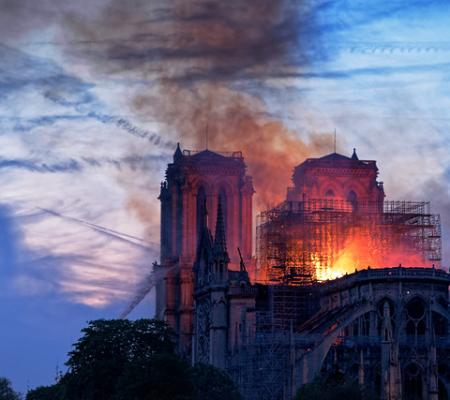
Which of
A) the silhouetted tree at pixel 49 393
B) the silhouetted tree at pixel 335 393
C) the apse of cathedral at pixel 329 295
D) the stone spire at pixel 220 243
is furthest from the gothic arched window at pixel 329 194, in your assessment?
the silhouetted tree at pixel 335 393

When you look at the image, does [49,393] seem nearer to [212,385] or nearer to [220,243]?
[220,243]

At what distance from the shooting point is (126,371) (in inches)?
5354

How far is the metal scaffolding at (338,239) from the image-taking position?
7003 inches

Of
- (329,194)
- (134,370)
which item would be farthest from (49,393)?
(134,370)

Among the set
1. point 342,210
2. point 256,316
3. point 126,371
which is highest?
point 342,210

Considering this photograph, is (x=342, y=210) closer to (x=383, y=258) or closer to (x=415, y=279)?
(x=383, y=258)

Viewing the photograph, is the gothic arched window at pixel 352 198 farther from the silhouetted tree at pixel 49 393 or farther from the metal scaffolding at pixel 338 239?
the silhouetted tree at pixel 49 393

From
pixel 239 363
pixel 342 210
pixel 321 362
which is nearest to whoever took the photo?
pixel 321 362

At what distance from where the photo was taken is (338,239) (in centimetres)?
18025

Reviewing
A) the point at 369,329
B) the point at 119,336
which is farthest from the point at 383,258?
the point at 119,336

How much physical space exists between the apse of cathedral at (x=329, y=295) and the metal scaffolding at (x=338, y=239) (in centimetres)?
17

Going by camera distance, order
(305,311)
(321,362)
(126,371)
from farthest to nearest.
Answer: (305,311)
(321,362)
(126,371)

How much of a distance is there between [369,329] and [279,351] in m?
9.65

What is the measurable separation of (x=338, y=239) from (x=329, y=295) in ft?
51.6
